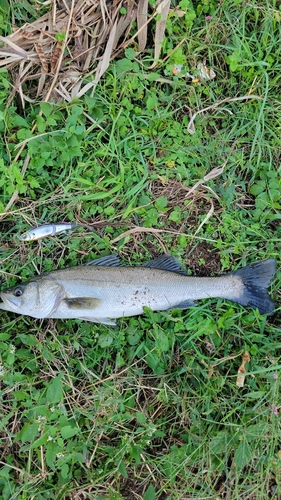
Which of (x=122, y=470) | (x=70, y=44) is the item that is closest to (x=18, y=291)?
(x=122, y=470)

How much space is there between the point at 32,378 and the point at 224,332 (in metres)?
1.62

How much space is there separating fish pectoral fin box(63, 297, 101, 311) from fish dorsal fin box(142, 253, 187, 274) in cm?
53

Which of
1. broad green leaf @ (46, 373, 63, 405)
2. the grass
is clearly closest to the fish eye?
the grass

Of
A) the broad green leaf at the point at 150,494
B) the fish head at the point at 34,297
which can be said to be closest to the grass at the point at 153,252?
the broad green leaf at the point at 150,494

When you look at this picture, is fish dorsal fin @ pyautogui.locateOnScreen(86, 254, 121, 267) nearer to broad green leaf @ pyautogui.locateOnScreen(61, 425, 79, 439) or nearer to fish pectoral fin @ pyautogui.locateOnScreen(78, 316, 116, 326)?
fish pectoral fin @ pyautogui.locateOnScreen(78, 316, 116, 326)

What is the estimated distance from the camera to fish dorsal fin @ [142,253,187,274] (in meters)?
3.73

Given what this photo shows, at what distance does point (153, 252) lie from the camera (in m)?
3.87

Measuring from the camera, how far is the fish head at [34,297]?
3473mm

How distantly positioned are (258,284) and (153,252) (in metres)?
0.92

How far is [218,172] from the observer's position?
12.9ft

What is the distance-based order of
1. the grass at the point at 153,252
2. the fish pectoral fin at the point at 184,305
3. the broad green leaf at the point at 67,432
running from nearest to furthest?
the broad green leaf at the point at 67,432 → the grass at the point at 153,252 → the fish pectoral fin at the point at 184,305

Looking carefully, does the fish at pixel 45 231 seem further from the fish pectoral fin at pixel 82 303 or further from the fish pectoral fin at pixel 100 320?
the fish pectoral fin at pixel 100 320

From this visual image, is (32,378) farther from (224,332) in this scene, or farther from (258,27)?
(258,27)

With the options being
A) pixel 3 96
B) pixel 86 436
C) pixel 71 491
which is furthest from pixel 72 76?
pixel 71 491
